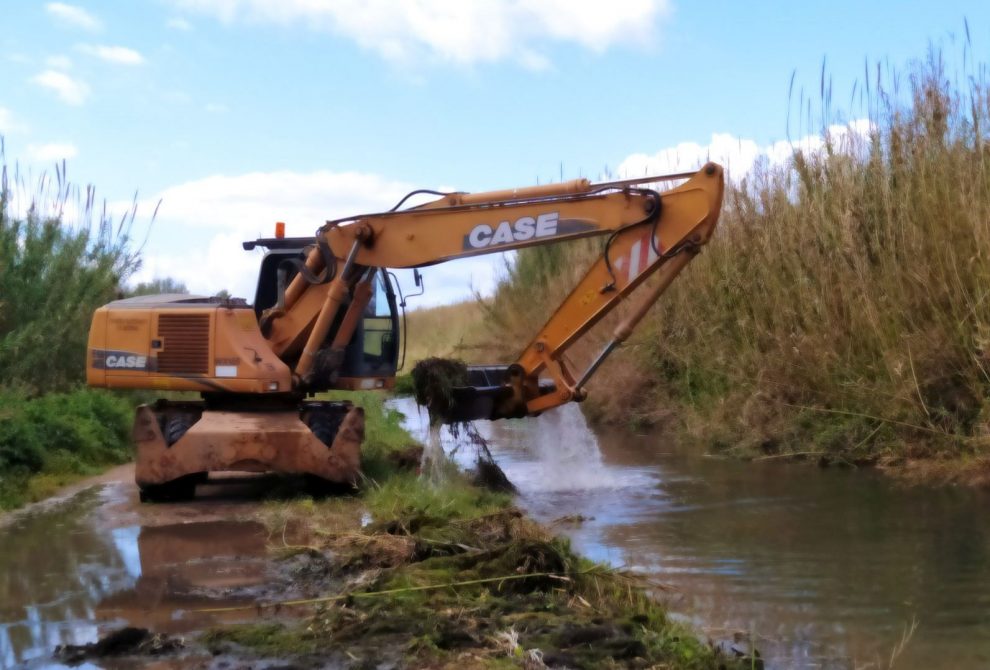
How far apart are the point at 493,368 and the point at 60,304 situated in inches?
241

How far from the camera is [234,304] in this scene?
11.7 m

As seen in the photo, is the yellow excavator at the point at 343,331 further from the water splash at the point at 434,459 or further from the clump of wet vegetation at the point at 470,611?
the clump of wet vegetation at the point at 470,611

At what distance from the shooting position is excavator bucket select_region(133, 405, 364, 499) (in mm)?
10836

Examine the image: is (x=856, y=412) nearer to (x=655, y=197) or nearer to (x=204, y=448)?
(x=655, y=197)

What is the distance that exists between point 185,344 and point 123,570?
3.63 metres

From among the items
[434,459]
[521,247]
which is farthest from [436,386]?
[521,247]

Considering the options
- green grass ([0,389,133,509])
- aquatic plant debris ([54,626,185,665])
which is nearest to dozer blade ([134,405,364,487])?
green grass ([0,389,133,509])

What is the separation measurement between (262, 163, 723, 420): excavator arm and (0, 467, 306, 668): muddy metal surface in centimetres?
200

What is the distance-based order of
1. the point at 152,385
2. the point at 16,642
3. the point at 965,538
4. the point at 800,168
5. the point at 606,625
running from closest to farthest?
the point at 606,625 < the point at 16,642 < the point at 965,538 < the point at 152,385 < the point at 800,168

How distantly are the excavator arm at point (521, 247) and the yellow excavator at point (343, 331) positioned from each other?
1 centimetres

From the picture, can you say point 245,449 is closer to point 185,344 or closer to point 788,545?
point 185,344

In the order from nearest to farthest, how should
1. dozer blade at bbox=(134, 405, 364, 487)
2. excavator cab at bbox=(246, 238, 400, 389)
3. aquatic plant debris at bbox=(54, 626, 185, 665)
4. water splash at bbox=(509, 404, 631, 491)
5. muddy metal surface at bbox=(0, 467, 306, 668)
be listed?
aquatic plant debris at bbox=(54, 626, 185, 665), muddy metal surface at bbox=(0, 467, 306, 668), dozer blade at bbox=(134, 405, 364, 487), excavator cab at bbox=(246, 238, 400, 389), water splash at bbox=(509, 404, 631, 491)

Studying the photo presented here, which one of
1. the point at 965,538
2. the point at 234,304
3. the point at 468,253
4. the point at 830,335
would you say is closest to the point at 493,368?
the point at 468,253

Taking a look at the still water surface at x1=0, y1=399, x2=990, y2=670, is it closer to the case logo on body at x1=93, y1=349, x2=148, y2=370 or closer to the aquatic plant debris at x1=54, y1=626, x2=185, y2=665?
the aquatic plant debris at x1=54, y1=626, x2=185, y2=665
